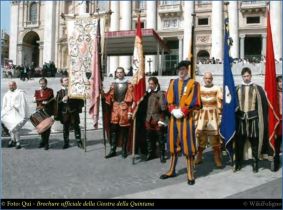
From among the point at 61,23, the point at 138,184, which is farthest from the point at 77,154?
the point at 61,23

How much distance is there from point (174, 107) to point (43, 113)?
390cm

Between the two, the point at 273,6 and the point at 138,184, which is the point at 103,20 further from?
the point at 273,6

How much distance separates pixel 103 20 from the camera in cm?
909

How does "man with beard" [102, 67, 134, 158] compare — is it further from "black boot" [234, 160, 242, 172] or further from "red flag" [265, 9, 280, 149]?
"red flag" [265, 9, 280, 149]

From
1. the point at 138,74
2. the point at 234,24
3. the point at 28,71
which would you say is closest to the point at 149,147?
the point at 138,74

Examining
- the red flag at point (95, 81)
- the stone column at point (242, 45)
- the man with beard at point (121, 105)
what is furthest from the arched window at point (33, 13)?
the man with beard at point (121, 105)

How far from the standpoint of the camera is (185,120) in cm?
621

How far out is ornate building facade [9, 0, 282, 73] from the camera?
39719mm

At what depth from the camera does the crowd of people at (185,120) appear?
6.22 meters

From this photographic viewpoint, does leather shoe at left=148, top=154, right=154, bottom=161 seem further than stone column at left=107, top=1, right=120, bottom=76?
No

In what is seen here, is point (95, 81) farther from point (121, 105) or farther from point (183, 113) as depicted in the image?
point (183, 113)

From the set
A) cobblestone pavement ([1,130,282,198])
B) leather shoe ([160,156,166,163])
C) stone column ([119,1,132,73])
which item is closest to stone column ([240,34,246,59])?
stone column ([119,1,132,73])

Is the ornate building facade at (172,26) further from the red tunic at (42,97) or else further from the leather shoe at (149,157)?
the leather shoe at (149,157)

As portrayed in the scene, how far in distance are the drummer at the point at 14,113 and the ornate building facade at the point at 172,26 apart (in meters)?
27.8
